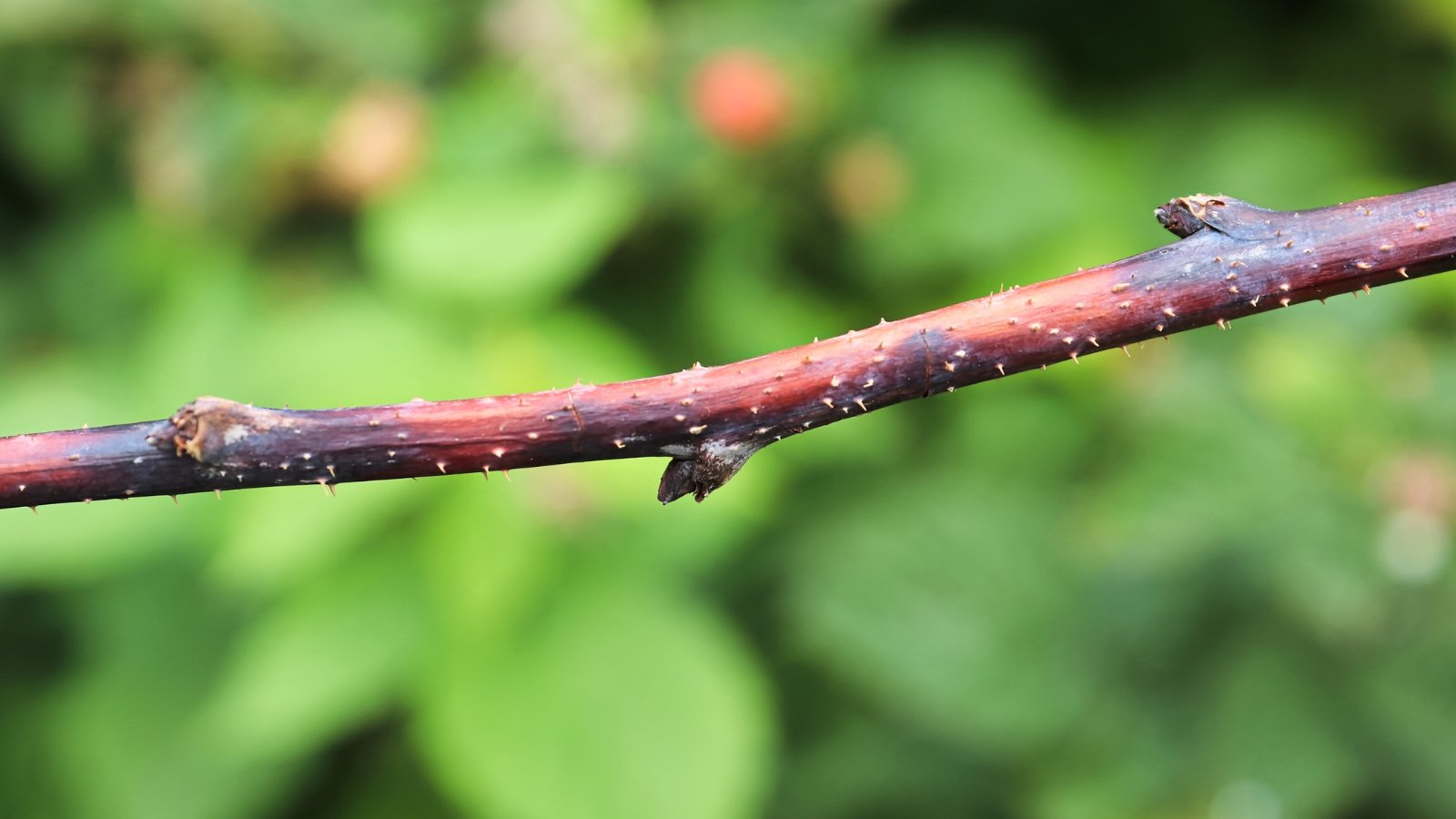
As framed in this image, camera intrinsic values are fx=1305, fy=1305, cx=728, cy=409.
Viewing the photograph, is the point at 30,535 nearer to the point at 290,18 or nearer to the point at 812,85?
the point at 290,18

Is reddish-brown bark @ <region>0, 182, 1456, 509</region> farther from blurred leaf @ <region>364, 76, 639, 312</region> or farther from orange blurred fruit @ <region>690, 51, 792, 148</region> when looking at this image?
orange blurred fruit @ <region>690, 51, 792, 148</region>

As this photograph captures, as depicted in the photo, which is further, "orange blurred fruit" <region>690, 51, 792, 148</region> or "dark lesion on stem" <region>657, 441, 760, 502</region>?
"orange blurred fruit" <region>690, 51, 792, 148</region>

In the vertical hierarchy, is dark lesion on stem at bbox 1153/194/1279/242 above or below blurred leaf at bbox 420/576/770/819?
above

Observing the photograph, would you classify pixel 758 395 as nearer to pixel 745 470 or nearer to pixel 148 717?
pixel 745 470

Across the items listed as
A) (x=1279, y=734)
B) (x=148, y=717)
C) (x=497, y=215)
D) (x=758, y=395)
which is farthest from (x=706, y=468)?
(x=148, y=717)

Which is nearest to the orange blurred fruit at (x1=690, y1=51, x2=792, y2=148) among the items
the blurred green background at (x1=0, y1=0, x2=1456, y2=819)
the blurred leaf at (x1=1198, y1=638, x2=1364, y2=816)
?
the blurred green background at (x1=0, y1=0, x2=1456, y2=819)

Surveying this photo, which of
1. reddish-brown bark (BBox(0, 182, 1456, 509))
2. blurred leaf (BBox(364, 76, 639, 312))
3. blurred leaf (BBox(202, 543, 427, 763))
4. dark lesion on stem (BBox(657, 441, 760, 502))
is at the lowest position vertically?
blurred leaf (BBox(202, 543, 427, 763))

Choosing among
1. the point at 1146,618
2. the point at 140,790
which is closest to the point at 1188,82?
the point at 1146,618

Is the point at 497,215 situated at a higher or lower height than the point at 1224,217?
lower
